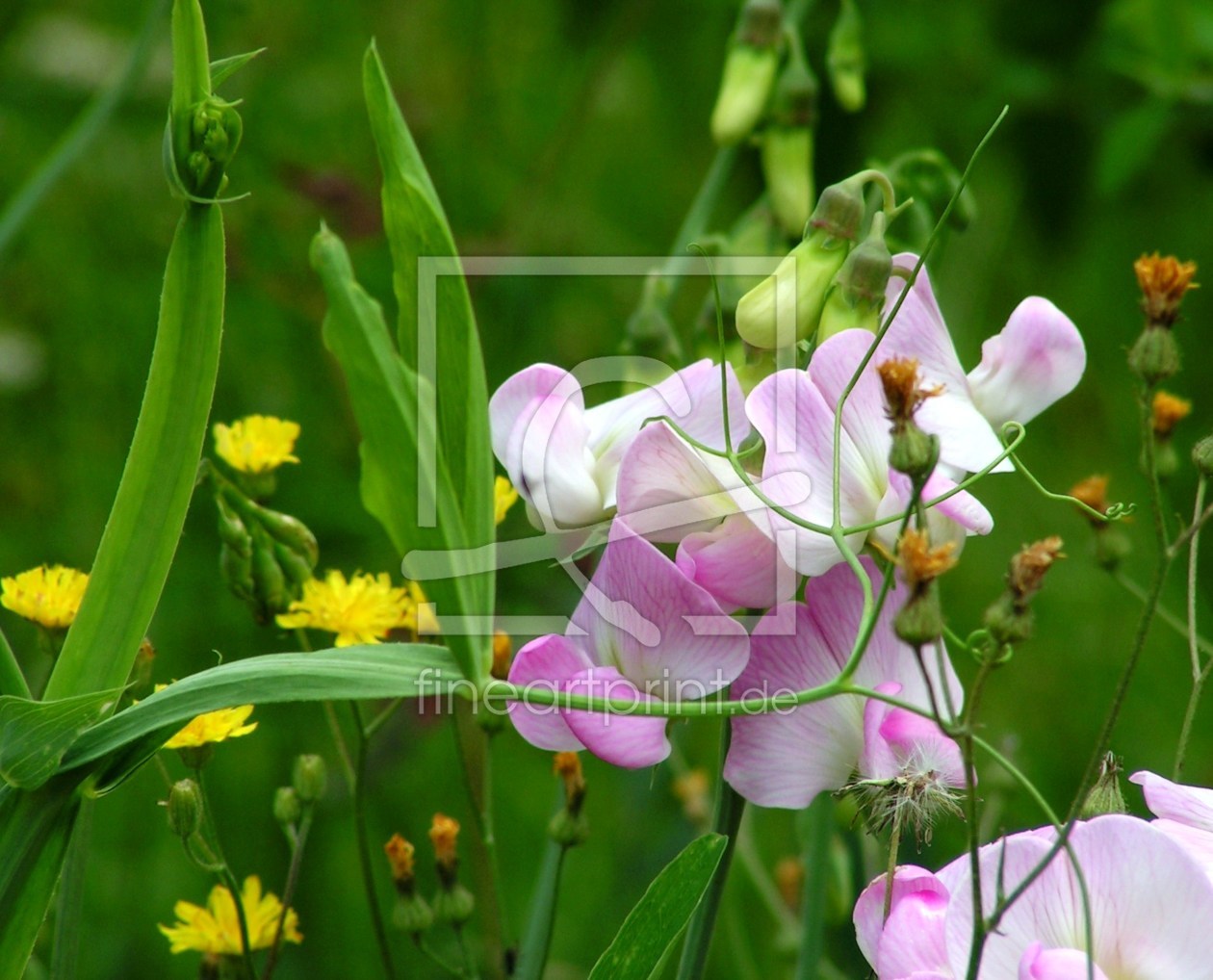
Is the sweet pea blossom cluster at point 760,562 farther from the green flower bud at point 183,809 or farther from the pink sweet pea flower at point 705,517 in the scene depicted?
the green flower bud at point 183,809

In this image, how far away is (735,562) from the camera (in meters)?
0.36

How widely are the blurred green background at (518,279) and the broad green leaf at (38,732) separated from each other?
0.58m

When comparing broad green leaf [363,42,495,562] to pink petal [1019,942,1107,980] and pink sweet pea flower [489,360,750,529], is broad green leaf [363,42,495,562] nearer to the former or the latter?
pink sweet pea flower [489,360,750,529]

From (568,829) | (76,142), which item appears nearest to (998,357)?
(568,829)

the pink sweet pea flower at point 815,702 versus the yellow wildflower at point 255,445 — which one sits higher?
the yellow wildflower at point 255,445

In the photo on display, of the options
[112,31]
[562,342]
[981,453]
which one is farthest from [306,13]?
[981,453]

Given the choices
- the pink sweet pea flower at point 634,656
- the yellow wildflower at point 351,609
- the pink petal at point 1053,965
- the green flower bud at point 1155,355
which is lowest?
the pink petal at point 1053,965

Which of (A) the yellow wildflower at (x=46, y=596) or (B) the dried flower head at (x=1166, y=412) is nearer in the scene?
(A) the yellow wildflower at (x=46, y=596)

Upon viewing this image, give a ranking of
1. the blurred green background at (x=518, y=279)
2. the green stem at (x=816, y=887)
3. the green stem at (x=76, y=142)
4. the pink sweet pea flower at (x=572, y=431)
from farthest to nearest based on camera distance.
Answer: the blurred green background at (x=518, y=279)
the green stem at (x=76, y=142)
the green stem at (x=816, y=887)
the pink sweet pea flower at (x=572, y=431)

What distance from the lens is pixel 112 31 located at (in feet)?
4.33

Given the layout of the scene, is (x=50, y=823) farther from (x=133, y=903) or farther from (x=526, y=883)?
(x=526, y=883)

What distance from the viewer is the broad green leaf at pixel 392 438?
1.01ft

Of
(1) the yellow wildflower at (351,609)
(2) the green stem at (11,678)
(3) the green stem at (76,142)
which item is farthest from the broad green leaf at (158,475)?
(3) the green stem at (76,142)

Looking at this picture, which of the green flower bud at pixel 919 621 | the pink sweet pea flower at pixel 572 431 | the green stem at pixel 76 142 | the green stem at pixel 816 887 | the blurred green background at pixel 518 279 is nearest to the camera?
the green flower bud at pixel 919 621
